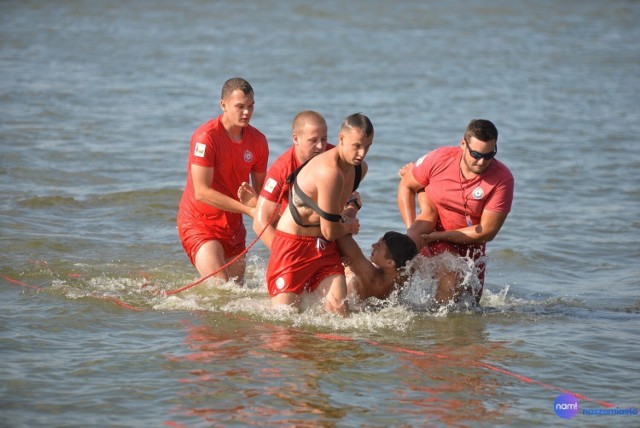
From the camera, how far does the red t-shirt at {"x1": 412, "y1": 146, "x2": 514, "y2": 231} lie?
8945 mm

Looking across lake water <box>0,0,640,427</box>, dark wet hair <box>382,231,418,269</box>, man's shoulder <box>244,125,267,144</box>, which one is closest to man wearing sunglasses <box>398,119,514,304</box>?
dark wet hair <box>382,231,418,269</box>

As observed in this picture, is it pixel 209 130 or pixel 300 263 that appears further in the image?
pixel 209 130

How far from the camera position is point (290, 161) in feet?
27.6

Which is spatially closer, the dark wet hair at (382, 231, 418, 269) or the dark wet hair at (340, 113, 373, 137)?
the dark wet hair at (340, 113, 373, 137)

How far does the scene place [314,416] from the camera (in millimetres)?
6852

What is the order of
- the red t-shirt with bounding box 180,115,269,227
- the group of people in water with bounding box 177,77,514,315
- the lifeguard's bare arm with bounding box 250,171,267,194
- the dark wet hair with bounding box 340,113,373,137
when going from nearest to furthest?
the dark wet hair with bounding box 340,113,373,137, the group of people in water with bounding box 177,77,514,315, the red t-shirt with bounding box 180,115,269,227, the lifeguard's bare arm with bounding box 250,171,267,194

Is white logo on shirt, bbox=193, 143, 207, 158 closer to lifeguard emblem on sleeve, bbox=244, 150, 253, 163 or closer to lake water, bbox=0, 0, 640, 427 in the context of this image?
lifeguard emblem on sleeve, bbox=244, 150, 253, 163

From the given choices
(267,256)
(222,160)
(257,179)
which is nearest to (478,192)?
(257,179)

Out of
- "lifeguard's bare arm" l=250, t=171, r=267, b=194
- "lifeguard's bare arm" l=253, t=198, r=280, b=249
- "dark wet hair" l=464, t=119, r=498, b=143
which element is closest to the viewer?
"lifeguard's bare arm" l=253, t=198, r=280, b=249

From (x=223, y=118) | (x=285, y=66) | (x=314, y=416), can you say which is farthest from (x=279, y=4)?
(x=314, y=416)

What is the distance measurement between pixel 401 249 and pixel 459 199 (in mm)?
787

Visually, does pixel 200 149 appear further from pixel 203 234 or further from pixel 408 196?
pixel 408 196

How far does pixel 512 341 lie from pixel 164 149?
1062cm

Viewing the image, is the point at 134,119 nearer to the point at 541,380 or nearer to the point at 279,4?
the point at 541,380
